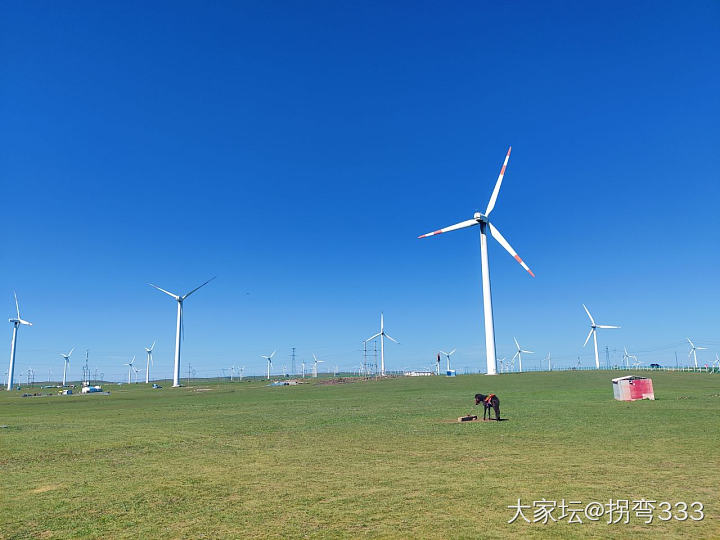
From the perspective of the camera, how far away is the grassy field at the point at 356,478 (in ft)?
37.7

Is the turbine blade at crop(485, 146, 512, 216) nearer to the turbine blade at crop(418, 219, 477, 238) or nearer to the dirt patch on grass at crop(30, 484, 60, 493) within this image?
the turbine blade at crop(418, 219, 477, 238)

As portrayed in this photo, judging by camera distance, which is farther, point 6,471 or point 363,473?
point 6,471

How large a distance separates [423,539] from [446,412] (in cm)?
2821

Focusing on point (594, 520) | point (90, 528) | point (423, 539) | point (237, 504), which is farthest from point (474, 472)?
point (90, 528)

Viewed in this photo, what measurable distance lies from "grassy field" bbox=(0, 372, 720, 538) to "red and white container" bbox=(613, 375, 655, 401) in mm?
13114

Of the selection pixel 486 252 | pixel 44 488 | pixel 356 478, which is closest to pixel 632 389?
pixel 356 478

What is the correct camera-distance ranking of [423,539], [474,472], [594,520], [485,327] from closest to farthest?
[423,539] < [594,520] < [474,472] < [485,327]

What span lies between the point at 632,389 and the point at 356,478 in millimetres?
34888

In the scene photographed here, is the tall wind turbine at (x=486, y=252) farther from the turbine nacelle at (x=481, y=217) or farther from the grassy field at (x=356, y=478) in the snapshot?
the grassy field at (x=356, y=478)

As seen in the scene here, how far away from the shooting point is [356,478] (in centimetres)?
1611

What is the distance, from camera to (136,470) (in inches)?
727

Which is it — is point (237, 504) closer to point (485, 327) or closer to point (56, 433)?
point (56, 433)

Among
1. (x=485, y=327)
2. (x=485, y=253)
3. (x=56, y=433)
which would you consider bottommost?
(x=56, y=433)

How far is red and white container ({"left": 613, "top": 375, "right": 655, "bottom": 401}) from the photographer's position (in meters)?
42.3
